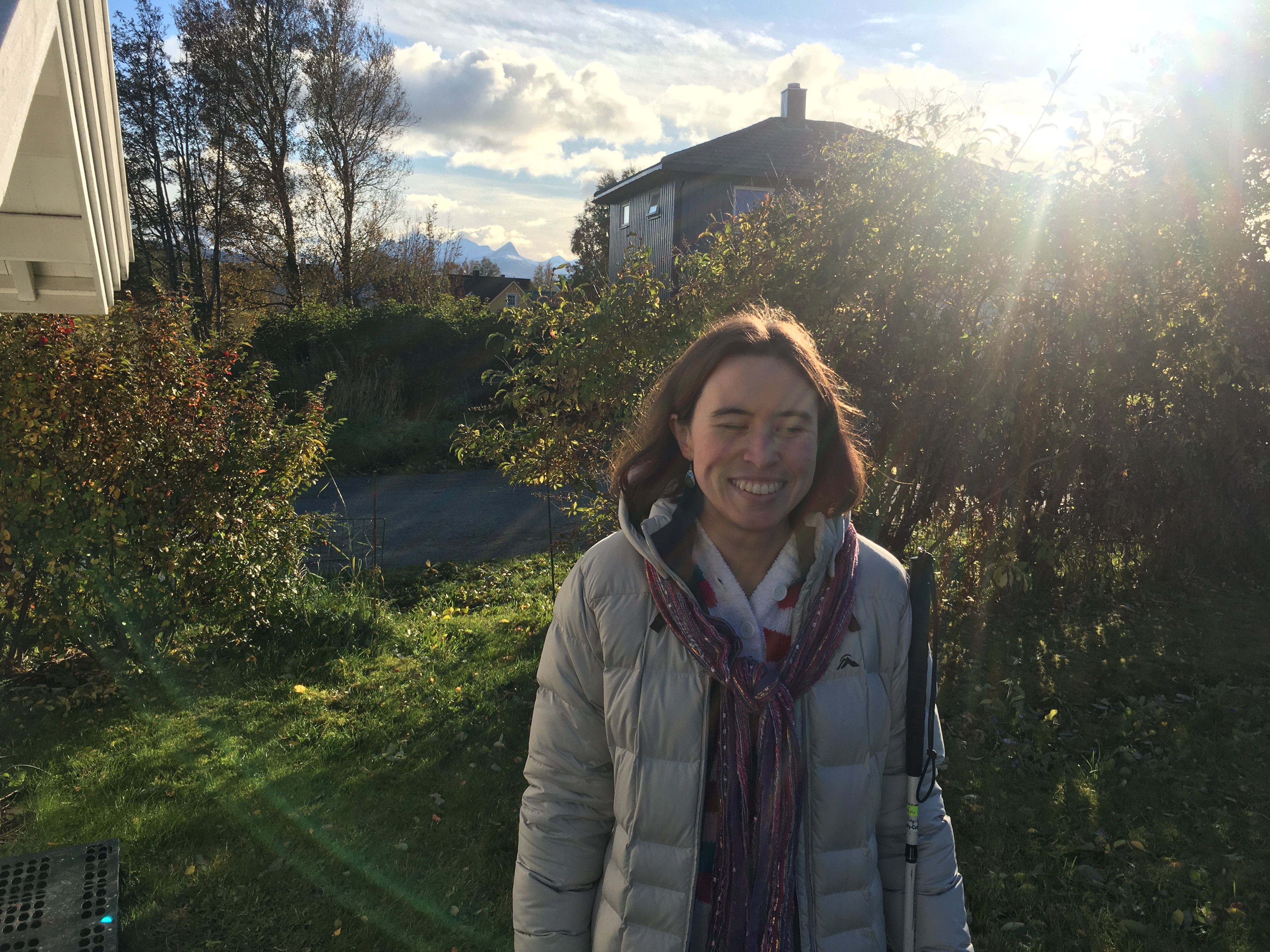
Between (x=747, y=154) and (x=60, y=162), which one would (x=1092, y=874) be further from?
(x=747, y=154)

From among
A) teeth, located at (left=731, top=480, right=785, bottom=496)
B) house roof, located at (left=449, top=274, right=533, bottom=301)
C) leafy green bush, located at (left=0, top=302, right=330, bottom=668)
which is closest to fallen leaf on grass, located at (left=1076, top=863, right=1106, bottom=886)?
teeth, located at (left=731, top=480, right=785, bottom=496)

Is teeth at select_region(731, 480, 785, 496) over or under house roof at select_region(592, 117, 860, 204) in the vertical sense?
under

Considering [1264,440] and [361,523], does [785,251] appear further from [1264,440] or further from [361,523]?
[361,523]

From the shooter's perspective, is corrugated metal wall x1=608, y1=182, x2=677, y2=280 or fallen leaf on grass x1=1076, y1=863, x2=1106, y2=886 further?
corrugated metal wall x1=608, y1=182, x2=677, y2=280

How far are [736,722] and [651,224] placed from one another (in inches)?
964

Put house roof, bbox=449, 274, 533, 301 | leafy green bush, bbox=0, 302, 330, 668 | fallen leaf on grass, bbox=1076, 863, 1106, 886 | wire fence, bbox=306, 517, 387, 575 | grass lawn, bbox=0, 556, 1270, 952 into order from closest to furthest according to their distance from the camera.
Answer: grass lawn, bbox=0, 556, 1270, 952, fallen leaf on grass, bbox=1076, 863, 1106, 886, leafy green bush, bbox=0, 302, 330, 668, wire fence, bbox=306, 517, 387, 575, house roof, bbox=449, 274, 533, 301

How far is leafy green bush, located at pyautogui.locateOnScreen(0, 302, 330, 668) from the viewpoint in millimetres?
4789

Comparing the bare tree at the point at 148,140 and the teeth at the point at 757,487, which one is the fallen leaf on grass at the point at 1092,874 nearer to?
the teeth at the point at 757,487

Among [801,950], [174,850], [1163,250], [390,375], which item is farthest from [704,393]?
[390,375]

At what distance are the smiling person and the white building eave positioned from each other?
1631 mm

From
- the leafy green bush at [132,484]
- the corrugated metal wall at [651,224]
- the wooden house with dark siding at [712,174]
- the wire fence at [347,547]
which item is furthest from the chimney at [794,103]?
the leafy green bush at [132,484]

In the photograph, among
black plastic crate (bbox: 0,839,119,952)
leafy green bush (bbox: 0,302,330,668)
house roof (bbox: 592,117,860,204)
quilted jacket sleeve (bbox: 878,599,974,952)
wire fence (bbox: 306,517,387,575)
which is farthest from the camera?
house roof (bbox: 592,117,860,204)

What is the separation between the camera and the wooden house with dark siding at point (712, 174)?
22.5 m

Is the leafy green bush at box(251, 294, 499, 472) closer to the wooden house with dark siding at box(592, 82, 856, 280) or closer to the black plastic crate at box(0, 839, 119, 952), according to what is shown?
the wooden house with dark siding at box(592, 82, 856, 280)
